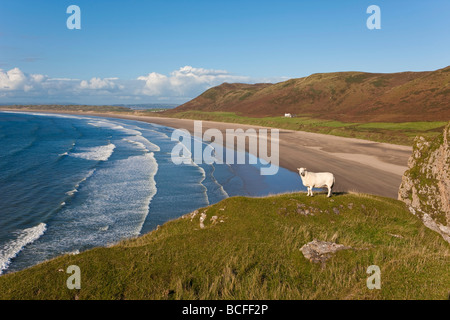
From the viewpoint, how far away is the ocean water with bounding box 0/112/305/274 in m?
18.8

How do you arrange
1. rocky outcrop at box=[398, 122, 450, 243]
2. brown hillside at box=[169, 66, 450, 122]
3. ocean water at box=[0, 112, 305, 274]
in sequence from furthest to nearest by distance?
brown hillside at box=[169, 66, 450, 122] → ocean water at box=[0, 112, 305, 274] → rocky outcrop at box=[398, 122, 450, 243]

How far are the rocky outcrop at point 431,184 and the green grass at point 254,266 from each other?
1094 millimetres

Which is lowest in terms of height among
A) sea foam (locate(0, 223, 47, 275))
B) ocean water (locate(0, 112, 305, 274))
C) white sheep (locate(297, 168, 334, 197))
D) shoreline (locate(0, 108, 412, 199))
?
sea foam (locate(0, 223, 47, 275))

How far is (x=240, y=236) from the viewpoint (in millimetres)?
11523

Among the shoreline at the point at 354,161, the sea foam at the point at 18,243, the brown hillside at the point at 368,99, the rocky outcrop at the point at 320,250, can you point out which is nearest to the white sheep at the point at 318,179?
the rocky outcrop at the point at 320,250

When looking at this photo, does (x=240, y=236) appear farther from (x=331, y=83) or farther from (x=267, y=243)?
(x=331, y=83)

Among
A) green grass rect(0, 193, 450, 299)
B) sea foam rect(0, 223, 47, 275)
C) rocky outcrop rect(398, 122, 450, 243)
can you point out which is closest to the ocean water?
sea foam rect(0, 223, 47, 275)

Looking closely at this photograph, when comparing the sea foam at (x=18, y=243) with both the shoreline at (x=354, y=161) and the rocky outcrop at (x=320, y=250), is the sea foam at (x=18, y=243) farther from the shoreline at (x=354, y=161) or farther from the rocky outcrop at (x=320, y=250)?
the shoreline at (x=354, y=161)

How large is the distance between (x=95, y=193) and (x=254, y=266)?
24127 millimetres

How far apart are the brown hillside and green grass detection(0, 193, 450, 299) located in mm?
93130

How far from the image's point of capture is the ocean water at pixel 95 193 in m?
18.8

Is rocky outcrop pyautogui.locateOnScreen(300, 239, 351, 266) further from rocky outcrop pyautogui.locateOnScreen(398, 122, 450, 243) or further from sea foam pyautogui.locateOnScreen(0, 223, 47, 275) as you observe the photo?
sea foam pyautogui.locateOnScreen(0, 223, 47, 275)

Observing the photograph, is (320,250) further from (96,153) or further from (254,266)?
(96,153)
